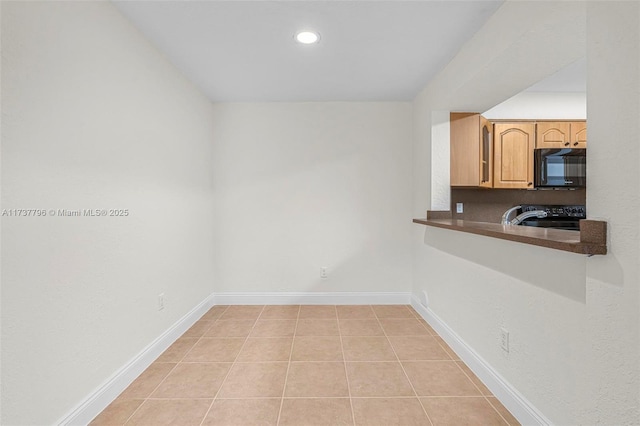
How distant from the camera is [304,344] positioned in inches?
98.2

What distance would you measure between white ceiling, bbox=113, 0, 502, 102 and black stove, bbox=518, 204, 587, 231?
1.96 meters

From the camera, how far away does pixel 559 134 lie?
3.21 m

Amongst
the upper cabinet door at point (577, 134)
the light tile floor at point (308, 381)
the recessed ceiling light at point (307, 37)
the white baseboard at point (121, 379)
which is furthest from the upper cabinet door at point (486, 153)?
the white baseboard at point (121, 379)

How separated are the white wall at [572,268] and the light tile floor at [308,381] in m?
0.34

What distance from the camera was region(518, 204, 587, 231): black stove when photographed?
330 cm

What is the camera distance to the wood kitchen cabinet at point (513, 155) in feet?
10.4

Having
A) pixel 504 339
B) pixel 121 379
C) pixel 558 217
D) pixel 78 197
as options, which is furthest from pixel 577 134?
pixel 121 379

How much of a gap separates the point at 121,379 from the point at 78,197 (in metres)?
1.16

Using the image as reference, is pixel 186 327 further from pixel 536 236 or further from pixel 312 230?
pixel 536 236

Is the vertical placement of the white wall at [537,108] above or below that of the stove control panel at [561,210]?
above

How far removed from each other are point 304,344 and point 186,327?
3.86 ft

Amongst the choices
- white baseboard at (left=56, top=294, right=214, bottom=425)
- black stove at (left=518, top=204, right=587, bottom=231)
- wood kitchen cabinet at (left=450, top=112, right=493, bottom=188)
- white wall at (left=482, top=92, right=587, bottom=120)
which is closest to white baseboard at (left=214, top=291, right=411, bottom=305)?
white baseboard at (left=56, top=294, right=214, bottom=425)

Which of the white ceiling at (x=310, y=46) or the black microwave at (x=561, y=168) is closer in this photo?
the white ceiling at (x=310, y=46)

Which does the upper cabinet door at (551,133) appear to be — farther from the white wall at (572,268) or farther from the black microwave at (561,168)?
the white wall at (572,268)
